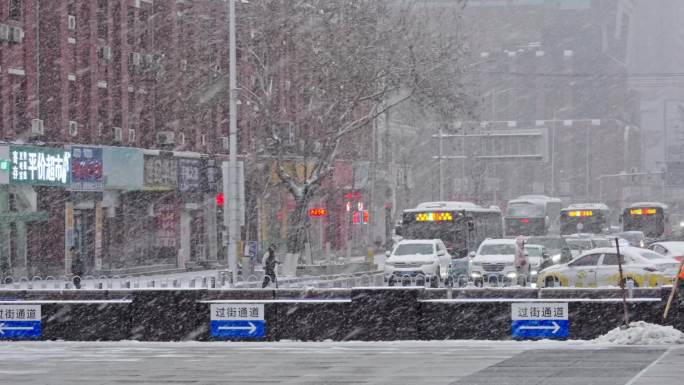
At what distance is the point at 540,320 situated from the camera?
76.0 ft

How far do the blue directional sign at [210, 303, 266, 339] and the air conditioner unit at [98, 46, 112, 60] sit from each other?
33.2m

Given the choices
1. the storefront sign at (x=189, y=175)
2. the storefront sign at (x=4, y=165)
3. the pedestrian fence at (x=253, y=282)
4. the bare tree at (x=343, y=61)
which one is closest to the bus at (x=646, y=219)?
the bare tree at (x=343, y=61)

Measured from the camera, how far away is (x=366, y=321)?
23.7m

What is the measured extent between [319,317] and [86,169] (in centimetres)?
3148

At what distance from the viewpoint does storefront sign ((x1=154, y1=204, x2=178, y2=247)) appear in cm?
6131

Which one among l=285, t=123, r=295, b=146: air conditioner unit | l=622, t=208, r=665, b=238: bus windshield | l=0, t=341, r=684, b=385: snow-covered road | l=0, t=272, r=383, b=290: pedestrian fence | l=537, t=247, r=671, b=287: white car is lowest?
l=0, t=272, r=383, b=290: pedestrian fence

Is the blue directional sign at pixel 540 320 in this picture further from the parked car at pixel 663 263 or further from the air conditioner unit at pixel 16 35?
the air conditioner unit at pixel 16 35

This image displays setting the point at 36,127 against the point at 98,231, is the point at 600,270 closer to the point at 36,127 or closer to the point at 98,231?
the point at 36,127

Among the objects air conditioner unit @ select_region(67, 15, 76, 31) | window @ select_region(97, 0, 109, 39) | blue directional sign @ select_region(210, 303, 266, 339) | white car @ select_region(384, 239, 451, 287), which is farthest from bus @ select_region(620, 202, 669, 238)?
blue directional sign @ select_region(210, 303, 266, 339)

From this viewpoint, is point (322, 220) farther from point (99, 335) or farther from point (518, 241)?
point (99, 335)

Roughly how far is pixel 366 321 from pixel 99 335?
16.1ft

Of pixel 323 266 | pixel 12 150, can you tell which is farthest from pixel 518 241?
pixel 12 150

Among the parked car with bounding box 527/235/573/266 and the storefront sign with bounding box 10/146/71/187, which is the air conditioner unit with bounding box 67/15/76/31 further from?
the parked car with bounding box 527/235/573/266

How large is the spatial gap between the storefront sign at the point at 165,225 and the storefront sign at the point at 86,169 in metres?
6.90
